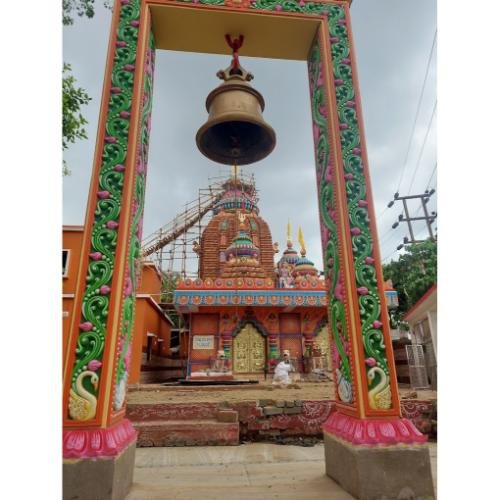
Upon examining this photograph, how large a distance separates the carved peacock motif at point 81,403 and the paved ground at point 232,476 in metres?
0.69

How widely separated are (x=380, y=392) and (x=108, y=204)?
106 inches

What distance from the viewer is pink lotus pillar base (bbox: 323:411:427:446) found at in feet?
8.61

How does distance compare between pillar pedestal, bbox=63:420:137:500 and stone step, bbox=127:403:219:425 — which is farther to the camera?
stone step, bbox=127:403:219:425

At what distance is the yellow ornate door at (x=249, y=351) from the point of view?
1440 cm

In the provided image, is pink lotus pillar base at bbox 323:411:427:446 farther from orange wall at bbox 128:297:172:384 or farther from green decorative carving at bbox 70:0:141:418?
orange wall at bbox 128:297:172:384

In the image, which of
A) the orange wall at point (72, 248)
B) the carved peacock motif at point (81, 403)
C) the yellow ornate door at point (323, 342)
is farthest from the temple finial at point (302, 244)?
the carved peacock motif at point (81, 403)

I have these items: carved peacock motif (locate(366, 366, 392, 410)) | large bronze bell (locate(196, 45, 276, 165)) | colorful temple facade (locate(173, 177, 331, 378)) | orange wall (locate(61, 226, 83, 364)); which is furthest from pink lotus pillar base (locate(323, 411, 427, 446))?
colorful temple facade (locate(173, 177, 331, 378))

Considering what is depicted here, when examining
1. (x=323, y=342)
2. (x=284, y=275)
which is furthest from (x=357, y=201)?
(x=284, y=275)

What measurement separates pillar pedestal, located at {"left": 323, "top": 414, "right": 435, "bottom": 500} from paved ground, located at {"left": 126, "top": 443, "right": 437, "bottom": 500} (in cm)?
18

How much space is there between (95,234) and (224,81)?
2442 millimetres

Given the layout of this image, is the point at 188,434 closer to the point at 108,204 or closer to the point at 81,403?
the point at 81,403

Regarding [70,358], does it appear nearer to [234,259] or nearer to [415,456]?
[415,456]

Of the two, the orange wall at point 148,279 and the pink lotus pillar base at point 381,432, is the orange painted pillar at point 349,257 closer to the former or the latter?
the pink lotus pillar base at point 381,432

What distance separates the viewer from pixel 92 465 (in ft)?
7.80
